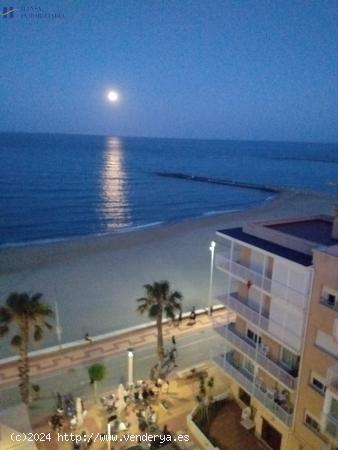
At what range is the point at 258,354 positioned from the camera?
66.3 feet

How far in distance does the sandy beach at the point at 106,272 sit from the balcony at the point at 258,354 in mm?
13319

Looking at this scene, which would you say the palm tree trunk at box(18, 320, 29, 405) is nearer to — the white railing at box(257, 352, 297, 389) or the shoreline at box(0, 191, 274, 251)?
the white railing at box(257, 352, 297, 389)

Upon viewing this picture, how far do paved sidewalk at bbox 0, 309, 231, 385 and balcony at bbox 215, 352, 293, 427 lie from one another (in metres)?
2.99

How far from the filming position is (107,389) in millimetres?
24922

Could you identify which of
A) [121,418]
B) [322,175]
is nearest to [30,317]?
[121,418]

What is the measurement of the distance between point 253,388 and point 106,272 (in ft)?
91.9

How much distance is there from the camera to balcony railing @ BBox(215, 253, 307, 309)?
17.8m

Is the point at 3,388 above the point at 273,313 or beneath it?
beneath

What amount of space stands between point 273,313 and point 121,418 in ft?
33.8

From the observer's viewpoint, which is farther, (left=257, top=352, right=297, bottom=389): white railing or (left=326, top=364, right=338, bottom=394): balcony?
(left=257, top=352, right=297, bottom=389): white railing

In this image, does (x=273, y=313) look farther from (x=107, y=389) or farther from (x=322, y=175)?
(x=322, y=175)

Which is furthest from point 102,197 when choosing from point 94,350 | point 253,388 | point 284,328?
point 284,328

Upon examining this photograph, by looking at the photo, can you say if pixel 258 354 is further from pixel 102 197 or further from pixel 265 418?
pixel 102 197

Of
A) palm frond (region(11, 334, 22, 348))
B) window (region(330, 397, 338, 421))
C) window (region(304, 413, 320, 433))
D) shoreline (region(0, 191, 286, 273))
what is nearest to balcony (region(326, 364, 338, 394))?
window (region(330, 397, 338, 421))
